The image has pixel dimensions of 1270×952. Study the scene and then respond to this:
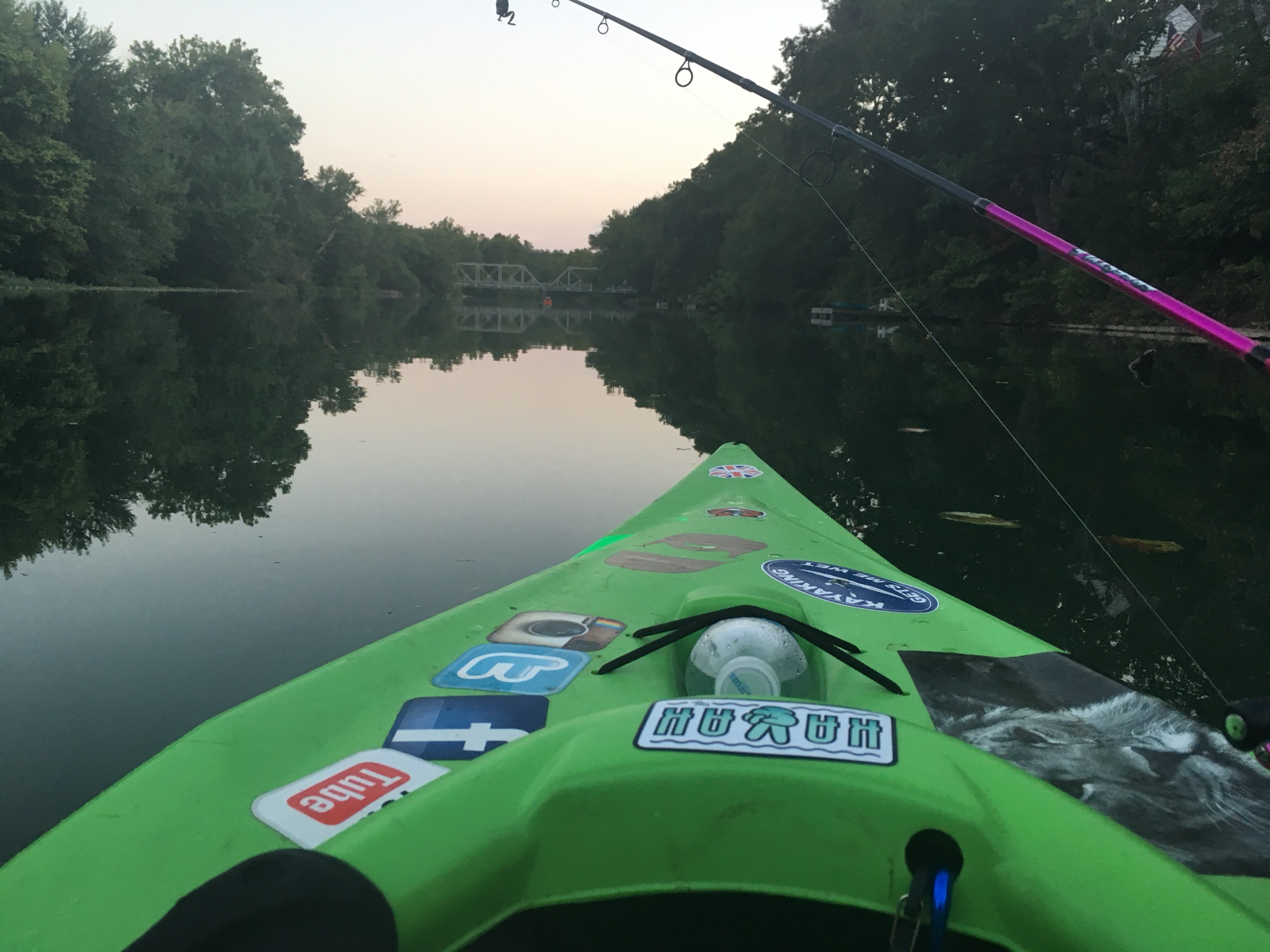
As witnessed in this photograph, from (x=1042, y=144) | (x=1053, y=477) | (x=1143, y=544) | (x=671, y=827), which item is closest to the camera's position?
(x=671, y=827)

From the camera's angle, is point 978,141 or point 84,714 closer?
point 84,714

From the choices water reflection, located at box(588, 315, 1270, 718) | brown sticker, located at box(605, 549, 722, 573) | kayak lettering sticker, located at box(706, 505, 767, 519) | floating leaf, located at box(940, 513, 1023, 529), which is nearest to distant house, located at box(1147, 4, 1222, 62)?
water reflection, located at box(588, 315, 1270, 718)

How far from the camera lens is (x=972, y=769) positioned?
0.97 m

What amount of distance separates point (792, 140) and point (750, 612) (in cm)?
3301

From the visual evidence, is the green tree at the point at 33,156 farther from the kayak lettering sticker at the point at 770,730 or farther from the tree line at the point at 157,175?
the kayak lettering sticker at the point at 770,730

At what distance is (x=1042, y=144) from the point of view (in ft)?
79.0

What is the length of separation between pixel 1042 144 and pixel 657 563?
2652 cm

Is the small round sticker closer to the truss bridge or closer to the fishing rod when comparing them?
the fishing rod

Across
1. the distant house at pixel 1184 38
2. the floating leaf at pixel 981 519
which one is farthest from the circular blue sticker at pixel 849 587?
the distant house at pixel 1184 38

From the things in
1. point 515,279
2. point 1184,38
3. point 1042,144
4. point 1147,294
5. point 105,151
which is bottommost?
point 1147,294

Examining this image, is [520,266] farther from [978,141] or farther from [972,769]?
[972,769]

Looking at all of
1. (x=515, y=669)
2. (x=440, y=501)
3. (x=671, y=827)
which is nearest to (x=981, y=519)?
(x=440, y=501)

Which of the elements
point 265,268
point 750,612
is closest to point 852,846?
point 750,612

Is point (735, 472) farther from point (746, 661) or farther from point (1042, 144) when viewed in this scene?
point (1042, 144)
